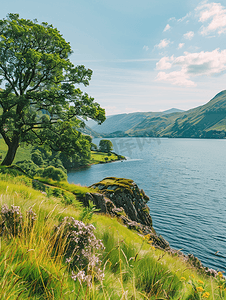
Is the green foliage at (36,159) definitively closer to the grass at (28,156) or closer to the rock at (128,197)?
the grass at (28,156)

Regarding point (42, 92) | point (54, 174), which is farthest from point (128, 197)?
point (54, 174)

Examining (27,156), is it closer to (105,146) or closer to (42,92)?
(105,146)

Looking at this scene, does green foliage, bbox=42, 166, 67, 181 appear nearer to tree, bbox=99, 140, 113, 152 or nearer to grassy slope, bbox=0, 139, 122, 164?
grassy slope, bbox=0, 139, 122, 164

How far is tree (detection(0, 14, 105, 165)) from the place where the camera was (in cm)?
1808

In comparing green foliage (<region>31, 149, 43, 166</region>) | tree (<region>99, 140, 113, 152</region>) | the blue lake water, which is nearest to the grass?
tree (<region>99, 140, 113, 152</region>)

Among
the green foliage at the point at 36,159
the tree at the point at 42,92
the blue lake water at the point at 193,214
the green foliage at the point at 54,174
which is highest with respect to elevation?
the tree at the point at 42,92

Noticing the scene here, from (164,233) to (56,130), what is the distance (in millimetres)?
25013

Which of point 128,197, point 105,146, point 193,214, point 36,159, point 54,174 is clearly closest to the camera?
point 128,197

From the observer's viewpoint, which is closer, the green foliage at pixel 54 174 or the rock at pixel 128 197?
the rock at pixel 128 197

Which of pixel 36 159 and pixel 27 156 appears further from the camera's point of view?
pixel 27 156

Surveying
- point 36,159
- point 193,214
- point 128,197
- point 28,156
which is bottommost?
point 193,214

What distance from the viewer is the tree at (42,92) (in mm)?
18078

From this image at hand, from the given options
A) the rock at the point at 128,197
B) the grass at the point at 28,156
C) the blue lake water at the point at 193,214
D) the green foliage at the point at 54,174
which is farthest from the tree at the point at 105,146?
the rock at the point at 128,197

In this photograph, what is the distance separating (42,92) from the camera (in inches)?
739
